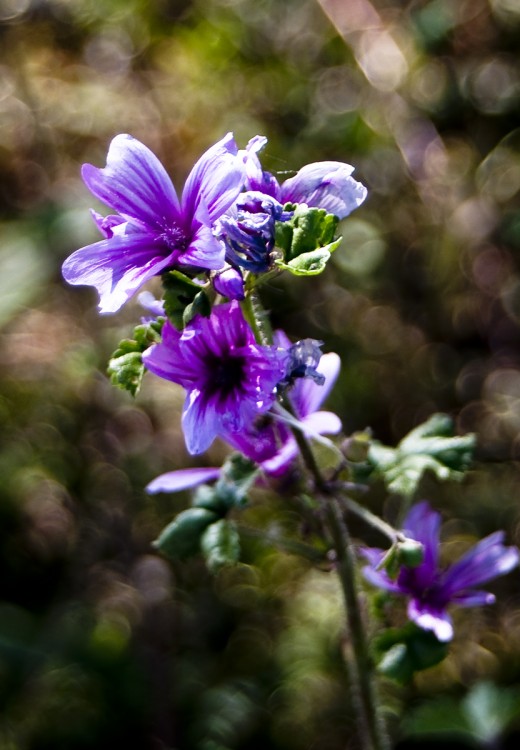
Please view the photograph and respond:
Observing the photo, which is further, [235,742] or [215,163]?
[235,742]

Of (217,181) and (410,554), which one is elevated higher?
(217,181)

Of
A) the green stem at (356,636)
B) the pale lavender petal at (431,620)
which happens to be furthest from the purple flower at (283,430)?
the pale lavender petal at (431,620)

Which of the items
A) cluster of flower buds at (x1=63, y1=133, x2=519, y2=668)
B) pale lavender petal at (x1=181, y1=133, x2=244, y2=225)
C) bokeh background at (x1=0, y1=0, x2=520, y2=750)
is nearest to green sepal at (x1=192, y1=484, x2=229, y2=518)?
cluster of flower buds at (x1=63, y1=133, x2=519, y2=668)

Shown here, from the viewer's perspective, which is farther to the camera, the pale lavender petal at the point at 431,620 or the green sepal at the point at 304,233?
the pale lavender petal at the point at 431,620

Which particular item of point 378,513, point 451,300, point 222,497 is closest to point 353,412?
point 378,513

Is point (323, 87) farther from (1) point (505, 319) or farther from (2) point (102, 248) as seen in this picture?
(2) point (102, 248)

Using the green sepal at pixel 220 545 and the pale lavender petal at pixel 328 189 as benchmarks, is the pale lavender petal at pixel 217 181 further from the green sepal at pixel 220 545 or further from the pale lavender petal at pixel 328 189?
the green sepal at pixel 220 545

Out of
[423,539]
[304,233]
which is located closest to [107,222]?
[304,233]

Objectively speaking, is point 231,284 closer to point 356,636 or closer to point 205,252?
point 205,252
